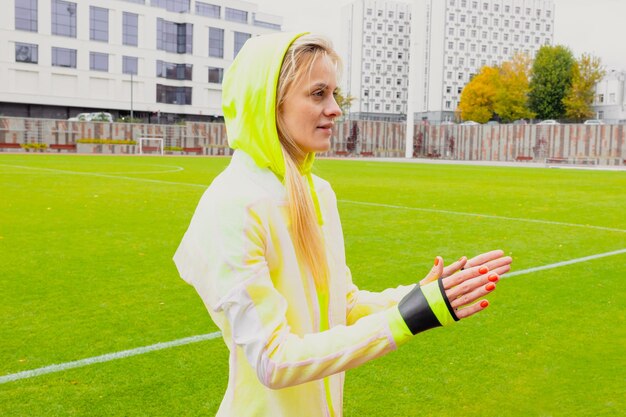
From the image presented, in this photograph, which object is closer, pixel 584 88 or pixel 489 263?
pixel 489 263

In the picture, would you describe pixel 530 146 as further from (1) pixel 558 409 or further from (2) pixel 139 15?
(1) pixel 558 409

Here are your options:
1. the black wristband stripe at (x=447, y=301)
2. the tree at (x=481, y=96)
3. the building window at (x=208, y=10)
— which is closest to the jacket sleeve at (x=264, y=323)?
the black wristband stripe at (x=447, y=301)

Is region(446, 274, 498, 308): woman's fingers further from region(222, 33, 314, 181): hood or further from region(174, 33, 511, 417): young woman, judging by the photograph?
region(222, 33, 314, 181): hood

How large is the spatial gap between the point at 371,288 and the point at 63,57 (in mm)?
68037

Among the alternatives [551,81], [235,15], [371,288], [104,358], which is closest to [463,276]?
[104,358]

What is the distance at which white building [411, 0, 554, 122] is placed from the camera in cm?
12962

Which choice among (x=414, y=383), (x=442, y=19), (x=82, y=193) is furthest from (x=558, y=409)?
(x=442, y=19)

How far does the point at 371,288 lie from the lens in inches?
309

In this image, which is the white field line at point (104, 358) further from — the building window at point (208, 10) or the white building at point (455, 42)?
the white building at point (455, 42)

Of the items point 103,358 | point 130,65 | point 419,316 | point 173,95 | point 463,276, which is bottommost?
point 103,358

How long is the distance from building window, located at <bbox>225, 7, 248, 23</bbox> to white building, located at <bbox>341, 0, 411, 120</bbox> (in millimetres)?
56161

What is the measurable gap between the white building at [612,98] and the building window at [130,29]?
62016 millimetres

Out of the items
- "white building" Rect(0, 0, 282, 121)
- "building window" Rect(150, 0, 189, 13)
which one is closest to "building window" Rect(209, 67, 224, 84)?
"white building" Rect(0, 0, 282, 121)

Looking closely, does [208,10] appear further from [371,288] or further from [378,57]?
[371,288]
